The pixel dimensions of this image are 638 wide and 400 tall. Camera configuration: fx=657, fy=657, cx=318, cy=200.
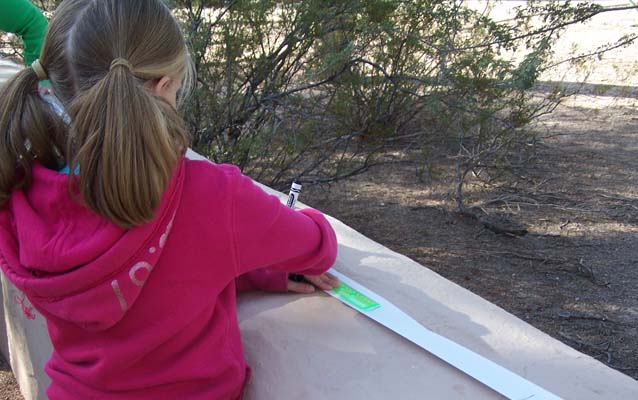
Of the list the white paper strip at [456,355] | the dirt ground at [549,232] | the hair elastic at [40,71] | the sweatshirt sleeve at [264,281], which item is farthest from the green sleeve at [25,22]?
the dirt ground at [549,232]

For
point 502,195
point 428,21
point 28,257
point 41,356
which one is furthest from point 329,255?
point 502,195

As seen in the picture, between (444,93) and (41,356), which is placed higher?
(444,93)

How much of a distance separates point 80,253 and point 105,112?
24cm

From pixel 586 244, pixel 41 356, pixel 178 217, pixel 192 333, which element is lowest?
pixel 41 356

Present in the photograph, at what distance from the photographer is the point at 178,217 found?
1.18m

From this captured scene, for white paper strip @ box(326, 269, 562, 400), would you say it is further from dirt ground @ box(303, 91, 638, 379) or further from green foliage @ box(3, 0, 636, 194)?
green foliage @ box(3, 0, 636, 194)

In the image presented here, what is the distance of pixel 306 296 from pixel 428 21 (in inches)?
98.3

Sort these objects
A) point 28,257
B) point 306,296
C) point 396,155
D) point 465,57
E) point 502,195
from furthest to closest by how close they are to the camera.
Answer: point 396,155
point 502,195
point 465,57
point 306,296
point 28,257

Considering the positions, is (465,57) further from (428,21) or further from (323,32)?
(323,32)

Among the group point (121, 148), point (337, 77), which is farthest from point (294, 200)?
point (337, 77)

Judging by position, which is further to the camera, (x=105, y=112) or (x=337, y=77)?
(x=337, y=77)

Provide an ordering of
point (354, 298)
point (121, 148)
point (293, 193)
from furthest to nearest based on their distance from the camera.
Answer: point (293, 193), point (354, 298), point (121, 148)

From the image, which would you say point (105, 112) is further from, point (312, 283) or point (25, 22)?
point (25, 22)

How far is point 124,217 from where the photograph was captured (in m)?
1.10
